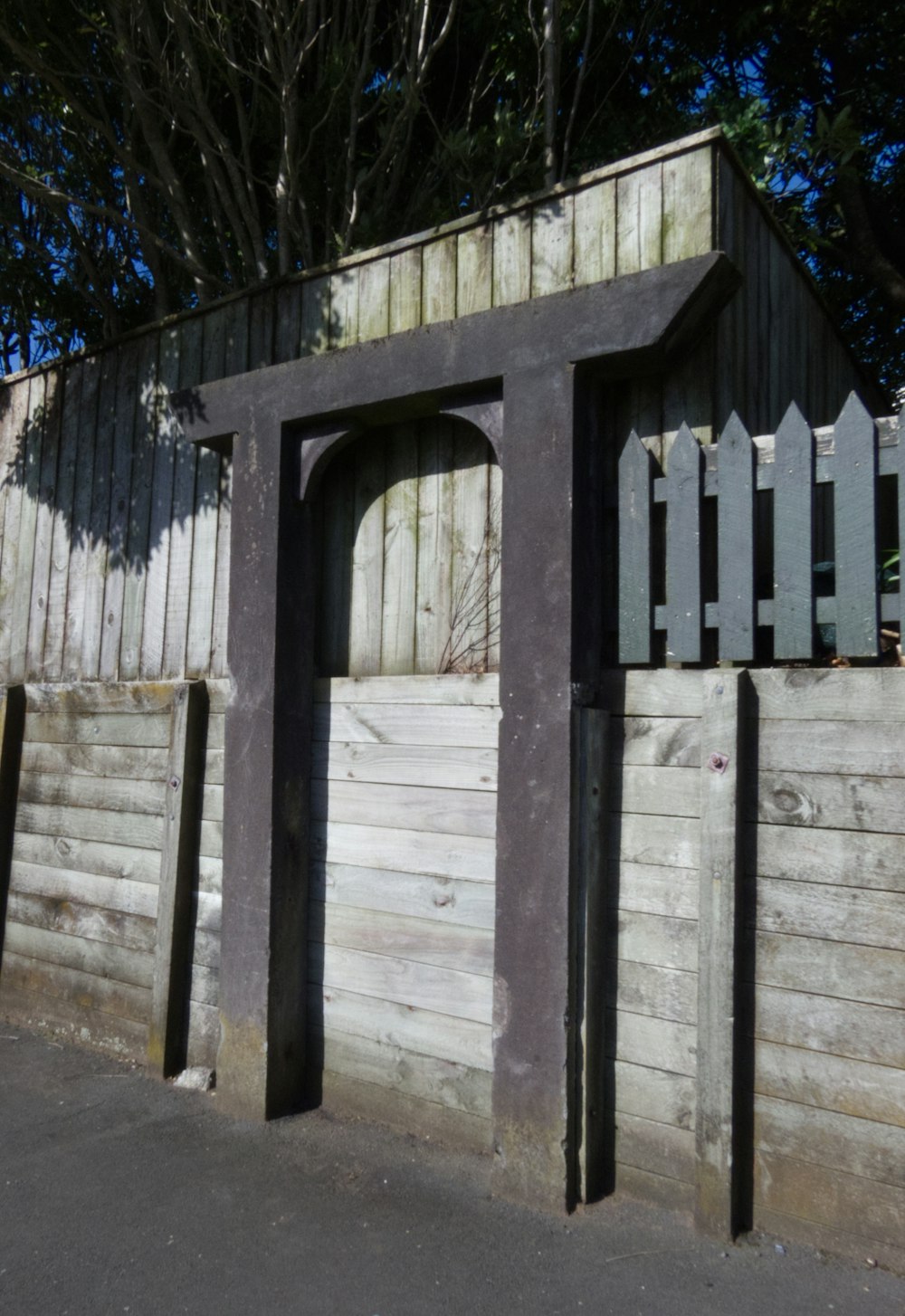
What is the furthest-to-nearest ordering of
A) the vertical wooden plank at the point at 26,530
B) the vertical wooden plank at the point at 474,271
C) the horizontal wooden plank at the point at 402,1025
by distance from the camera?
the vertical wooden plank at the point at 26,530, the vertical wooden plank at the point at 474,271, the horizontal wooden plank at the point at 402,1025

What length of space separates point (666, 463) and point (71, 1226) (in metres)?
3.44

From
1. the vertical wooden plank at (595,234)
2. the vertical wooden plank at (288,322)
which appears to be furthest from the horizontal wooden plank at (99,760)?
the vertical wooden plank at (595,234)

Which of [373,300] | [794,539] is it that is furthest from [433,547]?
[794,539]

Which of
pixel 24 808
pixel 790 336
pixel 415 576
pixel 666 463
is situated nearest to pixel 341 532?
pixel 415 576

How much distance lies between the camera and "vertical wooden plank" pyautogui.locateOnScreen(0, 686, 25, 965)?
5.95 m

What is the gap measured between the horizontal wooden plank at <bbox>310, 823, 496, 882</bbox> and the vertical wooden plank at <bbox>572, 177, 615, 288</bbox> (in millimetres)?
2300

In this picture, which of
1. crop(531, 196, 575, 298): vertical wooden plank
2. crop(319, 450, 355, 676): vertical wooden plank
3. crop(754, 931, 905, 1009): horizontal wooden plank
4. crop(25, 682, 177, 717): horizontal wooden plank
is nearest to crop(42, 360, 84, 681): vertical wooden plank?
crop(25, 682, 177, 717): horizontal wooden plank

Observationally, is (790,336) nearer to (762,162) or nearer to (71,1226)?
(762,162)

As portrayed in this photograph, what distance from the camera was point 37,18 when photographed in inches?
263

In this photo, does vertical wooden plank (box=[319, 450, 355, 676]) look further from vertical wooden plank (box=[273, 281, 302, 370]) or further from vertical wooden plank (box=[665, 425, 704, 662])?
vertical wooden plank (box=[665, 425, 704, 662])

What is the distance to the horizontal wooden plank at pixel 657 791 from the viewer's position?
3.56m

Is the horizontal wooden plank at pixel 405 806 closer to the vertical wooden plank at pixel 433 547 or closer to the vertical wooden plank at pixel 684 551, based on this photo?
the vertical wooden plank at pixel 433 547

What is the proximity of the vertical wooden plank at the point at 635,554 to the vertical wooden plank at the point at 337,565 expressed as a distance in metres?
1.47

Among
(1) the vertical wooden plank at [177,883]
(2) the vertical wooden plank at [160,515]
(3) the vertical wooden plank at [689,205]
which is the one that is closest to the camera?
(3) the vertical wooden plank at [689,205]
